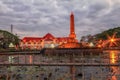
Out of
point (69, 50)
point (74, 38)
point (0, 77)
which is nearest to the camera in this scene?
point (0, 77)

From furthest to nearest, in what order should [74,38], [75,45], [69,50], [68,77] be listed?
[74,38] < [75,45] < [69,50] < [68,77]

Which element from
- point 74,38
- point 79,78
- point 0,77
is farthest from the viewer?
point 74,38

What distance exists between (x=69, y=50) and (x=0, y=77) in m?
85.4

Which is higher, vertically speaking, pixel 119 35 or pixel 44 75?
pixel 119 35

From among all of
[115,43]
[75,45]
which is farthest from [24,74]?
[115,43]

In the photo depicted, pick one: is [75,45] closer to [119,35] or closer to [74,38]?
[74,38]

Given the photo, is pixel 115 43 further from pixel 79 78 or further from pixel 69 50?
pixel 79 78

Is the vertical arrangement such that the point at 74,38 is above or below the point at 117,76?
above

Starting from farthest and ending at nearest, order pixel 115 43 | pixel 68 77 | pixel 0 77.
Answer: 1. pixel 115 43
2. pixel 0 77
3. pixel 68 77

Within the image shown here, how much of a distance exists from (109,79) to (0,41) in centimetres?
12867

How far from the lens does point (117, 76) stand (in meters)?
39.8

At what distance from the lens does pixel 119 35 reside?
653 ft

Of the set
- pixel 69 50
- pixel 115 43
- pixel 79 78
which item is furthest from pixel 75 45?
pixel 79 78

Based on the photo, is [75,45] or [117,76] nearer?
[117,76]
